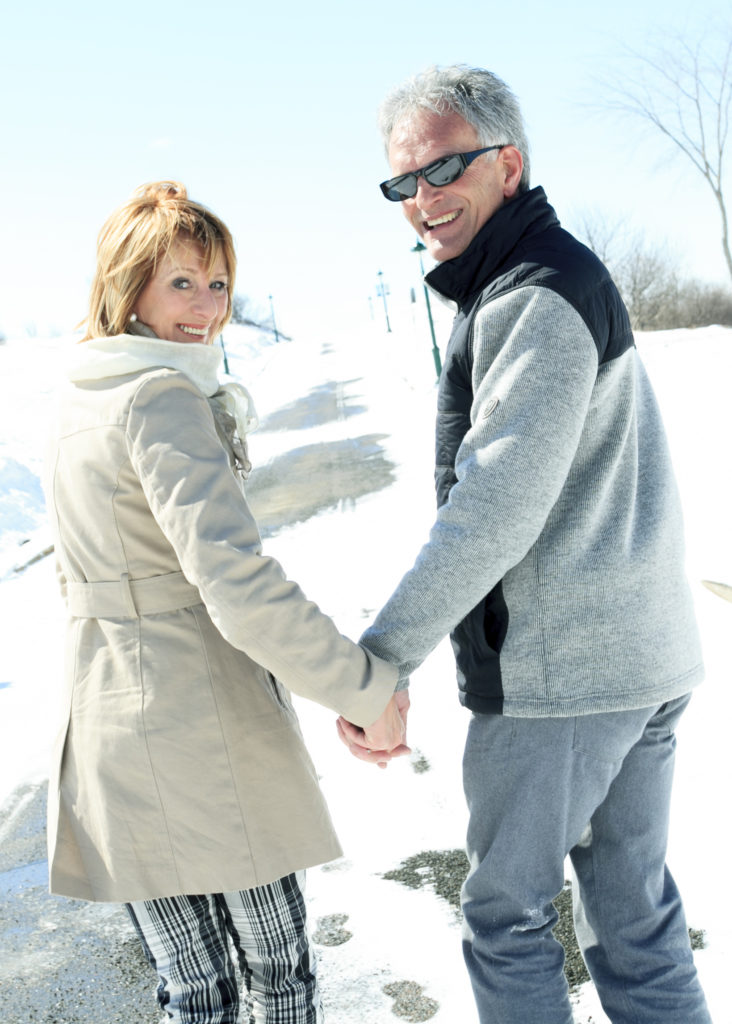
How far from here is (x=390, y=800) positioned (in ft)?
12.7

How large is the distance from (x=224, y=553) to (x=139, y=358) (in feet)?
1.45

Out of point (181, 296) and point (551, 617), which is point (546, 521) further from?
point (181, 296)

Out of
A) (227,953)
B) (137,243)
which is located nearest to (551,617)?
(227,953)

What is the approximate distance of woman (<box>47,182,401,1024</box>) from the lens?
6.17ft

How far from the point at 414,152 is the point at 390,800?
2.58m

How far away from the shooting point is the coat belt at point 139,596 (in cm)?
194

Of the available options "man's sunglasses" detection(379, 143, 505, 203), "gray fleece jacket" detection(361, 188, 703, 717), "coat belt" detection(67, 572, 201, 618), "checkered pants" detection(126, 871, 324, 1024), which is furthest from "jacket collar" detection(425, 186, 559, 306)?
"checkered pants" detection(126, 871, 324, 1024)

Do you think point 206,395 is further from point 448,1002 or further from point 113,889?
point 448,1002

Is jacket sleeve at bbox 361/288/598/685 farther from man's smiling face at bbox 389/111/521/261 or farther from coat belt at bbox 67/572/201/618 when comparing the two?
coat belt at bbox 67/572/201/618

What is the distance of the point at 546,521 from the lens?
6.30 feet

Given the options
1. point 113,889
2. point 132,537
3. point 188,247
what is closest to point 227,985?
point 113,889

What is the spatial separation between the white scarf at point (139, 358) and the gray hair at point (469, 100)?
2.27 feet

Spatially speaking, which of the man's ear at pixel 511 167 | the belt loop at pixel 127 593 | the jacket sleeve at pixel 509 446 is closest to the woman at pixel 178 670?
the belt loop at pixel 127 593

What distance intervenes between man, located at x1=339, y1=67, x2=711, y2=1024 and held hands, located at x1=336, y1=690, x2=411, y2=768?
11 cm
